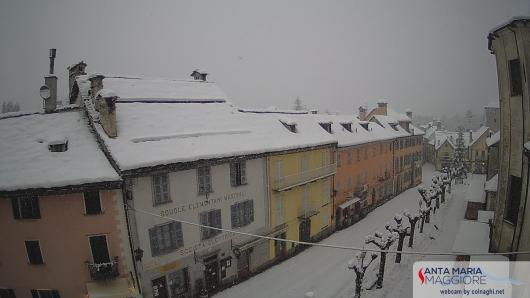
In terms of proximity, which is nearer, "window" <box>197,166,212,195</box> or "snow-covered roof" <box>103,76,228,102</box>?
"window" <box>197,166,212,195</box>

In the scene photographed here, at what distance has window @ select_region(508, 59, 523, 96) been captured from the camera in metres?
12.8

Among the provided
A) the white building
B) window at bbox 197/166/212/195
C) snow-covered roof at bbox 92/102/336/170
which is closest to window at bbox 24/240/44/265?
the white building

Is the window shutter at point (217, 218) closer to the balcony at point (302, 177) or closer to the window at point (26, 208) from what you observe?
the balcony at point (302, 177)

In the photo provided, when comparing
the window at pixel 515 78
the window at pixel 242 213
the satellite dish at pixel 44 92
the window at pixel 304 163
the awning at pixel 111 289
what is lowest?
the awning at pixel 111 289

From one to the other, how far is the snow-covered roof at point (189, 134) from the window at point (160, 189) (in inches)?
50.0

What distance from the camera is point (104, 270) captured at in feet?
53.5

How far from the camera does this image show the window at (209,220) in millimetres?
20234

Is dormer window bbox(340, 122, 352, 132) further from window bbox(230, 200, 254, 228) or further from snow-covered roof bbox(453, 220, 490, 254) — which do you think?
window bbox(230, 200, 254, 228)

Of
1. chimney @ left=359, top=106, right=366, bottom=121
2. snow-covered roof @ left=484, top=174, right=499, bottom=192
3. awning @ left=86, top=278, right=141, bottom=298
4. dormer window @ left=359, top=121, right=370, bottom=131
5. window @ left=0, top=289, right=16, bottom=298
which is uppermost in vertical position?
chimney @ left=359, top=106, right=366, bottom=121

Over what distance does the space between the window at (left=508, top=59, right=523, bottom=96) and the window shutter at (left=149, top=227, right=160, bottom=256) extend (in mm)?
20281

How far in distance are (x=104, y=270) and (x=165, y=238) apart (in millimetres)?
3653

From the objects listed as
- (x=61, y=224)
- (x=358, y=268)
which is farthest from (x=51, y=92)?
(x=358, y=268)

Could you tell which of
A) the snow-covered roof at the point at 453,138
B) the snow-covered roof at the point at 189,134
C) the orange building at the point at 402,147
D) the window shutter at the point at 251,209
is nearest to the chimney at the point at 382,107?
the orange building at the point at 402,147

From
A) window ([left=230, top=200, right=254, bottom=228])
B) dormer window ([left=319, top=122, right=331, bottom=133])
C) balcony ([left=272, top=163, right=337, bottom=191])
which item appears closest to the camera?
window ([left=230, top=200, right=254, bottom=228])
